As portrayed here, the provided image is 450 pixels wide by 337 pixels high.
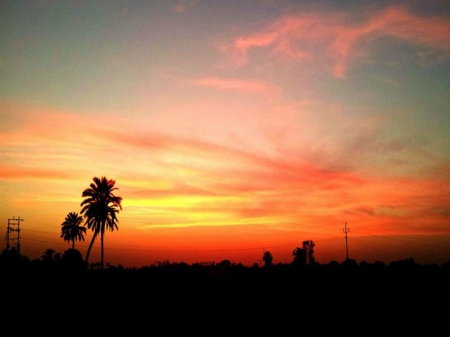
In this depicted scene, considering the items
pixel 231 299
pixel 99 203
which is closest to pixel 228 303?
pixel 231 299

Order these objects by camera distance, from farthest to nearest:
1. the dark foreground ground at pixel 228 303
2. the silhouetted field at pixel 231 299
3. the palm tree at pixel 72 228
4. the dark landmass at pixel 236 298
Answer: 1. the palm tree at pixel 72 228
2. the dark landmass at pixel 236 298
3. the silhouetted field at pixel 231 299
4. the dark foreground ground at pixel 228 303

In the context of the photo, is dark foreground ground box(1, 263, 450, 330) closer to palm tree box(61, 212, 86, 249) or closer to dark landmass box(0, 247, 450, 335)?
dark landmass box(0, 247, 450, 335)

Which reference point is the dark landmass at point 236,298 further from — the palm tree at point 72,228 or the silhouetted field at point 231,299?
the palm tree at point 72,228

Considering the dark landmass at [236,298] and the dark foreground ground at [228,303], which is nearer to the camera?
the dark foreground ground at [228,303]

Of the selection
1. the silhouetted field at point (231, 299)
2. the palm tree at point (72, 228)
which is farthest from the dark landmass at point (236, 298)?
the palm tree at point (72, 228)

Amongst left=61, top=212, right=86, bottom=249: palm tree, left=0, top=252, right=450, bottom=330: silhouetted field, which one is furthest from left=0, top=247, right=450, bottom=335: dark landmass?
left=61, top=212, right=86, bottom=249: palm tree

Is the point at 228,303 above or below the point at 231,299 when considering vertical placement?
below

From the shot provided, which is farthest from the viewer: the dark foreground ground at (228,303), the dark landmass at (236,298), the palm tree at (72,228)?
the palm tree at (72,228)

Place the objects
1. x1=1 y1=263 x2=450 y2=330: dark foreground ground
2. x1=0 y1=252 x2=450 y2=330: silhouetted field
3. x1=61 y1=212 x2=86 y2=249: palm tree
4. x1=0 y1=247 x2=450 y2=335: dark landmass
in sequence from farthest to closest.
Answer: x1=61 y1=212 x2=86 y2=249: palm tree → x1=0 y1=247 x2=450 y2=335: dark landmass → x1=0 y1=252 x2=450 y2=330: silhouetted field → x1=1 y1=263 x2=450 y2=330: dark foreground ground

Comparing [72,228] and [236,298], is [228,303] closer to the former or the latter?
[236,298]

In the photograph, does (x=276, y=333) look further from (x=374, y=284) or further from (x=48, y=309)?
(x=48, y=309)

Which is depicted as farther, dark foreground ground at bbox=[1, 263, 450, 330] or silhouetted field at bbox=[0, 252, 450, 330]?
silhouetted field at bbox=[0, 252, 450, 330]

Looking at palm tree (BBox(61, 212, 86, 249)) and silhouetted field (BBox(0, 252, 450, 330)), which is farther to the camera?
palm tree (BBox(61, 212, 86, 249))


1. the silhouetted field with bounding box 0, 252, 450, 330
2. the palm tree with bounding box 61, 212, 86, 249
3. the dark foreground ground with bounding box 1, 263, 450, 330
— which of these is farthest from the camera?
the palm tree with bounding box 61, 212, 86, 249
